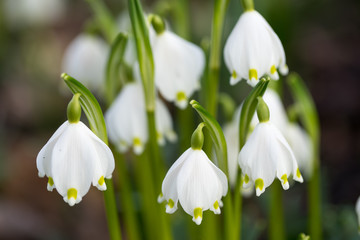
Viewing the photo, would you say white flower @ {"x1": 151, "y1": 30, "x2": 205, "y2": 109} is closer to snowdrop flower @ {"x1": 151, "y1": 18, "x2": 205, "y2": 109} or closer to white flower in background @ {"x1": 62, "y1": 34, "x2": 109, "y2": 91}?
snowdrop flower @ {"x1": 151, "y1": 18, "x2": 205, "y2": 109}

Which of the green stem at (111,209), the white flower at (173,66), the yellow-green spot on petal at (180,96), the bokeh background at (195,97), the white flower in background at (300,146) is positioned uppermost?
the white flower at (173,66)

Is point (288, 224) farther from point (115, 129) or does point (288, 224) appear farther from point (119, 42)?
point (119, 42)

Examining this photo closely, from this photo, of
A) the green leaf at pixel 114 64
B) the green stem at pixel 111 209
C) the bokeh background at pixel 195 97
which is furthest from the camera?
the bokeh background at pixel 195 97

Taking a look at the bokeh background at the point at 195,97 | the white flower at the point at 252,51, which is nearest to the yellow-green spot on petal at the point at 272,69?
the white flower at the point at 252,51

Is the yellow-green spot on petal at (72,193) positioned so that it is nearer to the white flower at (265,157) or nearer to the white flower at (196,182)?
the white flower at (196,182)

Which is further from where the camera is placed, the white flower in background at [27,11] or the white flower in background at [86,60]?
the white flower in background at [27,11]

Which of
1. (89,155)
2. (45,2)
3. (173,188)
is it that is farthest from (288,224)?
(45,2)

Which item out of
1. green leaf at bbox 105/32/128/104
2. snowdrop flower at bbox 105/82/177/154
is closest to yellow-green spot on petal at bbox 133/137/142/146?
snowdrop flower at bbox 105/82/177/154
